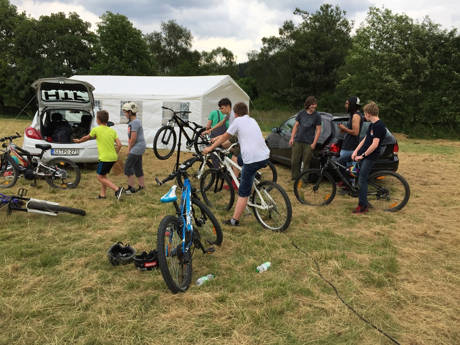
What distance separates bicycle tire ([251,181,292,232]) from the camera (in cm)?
418

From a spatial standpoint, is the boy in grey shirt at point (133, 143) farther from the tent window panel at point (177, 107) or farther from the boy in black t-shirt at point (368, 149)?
the tent window panel at point (177, 107)

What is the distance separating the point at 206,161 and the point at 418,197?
4.32 meters

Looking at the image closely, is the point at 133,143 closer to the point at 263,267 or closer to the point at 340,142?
the point at 263,267

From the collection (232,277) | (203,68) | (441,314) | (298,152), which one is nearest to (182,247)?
(232,277)

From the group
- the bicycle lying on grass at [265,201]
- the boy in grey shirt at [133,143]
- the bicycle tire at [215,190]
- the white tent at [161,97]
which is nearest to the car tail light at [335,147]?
the bicycle lying on grass at [265,201]

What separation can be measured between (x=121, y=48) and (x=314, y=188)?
136ft

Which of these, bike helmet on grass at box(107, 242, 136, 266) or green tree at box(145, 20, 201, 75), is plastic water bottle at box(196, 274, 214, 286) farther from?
green tree at box(145, 20, 201, 75)

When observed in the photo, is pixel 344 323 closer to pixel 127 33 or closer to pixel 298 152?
pixel 298 152

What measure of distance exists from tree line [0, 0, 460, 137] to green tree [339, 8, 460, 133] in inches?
2.7

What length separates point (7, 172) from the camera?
20.6 ft

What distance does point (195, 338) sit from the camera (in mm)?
2336

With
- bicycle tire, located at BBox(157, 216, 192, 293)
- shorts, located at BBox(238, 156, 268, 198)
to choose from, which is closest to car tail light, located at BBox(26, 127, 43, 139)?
shorts, located at BBox(238, 156, 268, 198)

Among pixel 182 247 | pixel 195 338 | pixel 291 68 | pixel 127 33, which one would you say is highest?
pixel 127 33

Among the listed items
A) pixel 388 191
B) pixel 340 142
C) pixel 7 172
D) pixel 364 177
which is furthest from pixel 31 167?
pixel 388 191
